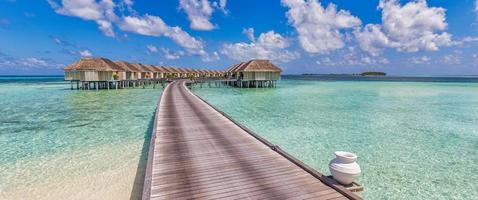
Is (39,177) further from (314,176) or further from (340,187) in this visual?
(340,187)

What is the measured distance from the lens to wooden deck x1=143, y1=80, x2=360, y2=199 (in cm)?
423

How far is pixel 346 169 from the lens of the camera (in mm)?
4309

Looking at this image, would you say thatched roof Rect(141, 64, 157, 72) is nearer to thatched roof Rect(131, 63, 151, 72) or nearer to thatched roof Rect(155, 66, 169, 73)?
thatched roof Rect(131, 63, 151, 72)

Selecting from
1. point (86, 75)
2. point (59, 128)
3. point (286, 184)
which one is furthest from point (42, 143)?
point (86, 75)

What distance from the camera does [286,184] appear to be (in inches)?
179

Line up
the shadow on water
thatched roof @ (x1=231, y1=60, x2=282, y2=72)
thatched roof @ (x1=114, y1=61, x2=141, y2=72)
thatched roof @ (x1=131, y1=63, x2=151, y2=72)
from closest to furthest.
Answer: the shadow on water, thatched roof @ (x1=231, y1=60, x2=282, y2=72), thatched roof @ (x1=114, y1=61, x2=141, y2=72), thatched roof @ (x1=131, y1=63, x2=151, y2=72)

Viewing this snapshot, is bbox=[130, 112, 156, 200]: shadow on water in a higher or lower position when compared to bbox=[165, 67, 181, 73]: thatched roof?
lower

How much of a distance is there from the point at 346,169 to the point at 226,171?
2.29 meters

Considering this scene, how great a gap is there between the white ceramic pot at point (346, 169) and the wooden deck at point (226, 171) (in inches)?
7.5

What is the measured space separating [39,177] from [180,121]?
4961 millimetres

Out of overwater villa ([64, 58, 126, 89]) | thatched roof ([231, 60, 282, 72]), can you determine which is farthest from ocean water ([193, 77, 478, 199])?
overwater villa ([64, 58, 126, 89])

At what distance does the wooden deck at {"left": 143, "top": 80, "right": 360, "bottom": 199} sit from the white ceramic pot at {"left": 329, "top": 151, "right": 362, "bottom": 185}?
0.63 feet

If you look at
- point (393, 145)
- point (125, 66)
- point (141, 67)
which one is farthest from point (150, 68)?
point (393, 145)

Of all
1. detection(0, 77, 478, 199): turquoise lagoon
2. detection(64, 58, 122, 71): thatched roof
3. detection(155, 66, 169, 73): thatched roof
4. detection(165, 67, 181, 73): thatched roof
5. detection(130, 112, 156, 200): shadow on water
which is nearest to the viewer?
detection(130, 112, 156, 200): shadow on water
